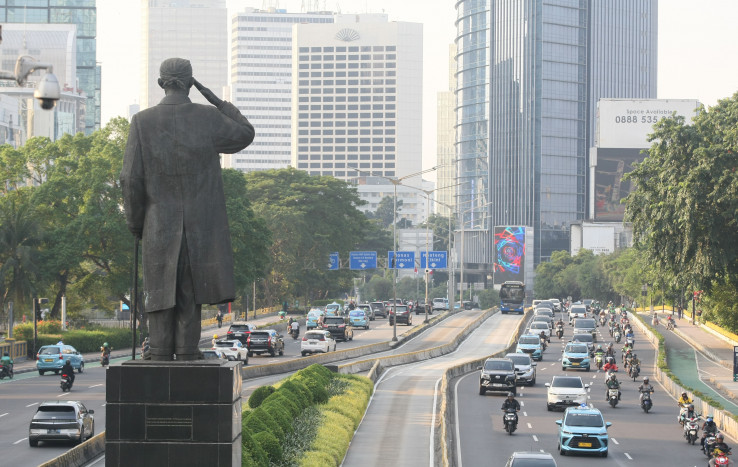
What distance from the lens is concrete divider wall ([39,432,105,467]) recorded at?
2805cm

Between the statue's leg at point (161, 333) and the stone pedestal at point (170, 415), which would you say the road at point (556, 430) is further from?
the stone pedestal at point (170, 415)

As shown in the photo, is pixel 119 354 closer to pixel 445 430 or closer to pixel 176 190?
pixel 445 430

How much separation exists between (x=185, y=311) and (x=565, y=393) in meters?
31.8

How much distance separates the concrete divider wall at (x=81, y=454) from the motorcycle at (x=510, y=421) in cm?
1339

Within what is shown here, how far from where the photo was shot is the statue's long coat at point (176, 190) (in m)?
15.6

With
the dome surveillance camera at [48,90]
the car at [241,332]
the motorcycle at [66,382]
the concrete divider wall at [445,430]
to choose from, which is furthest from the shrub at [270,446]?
the car at [241,332]

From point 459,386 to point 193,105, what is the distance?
4124 cm

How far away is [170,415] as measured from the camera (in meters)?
14.9

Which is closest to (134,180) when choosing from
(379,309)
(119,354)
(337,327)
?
(119,354)

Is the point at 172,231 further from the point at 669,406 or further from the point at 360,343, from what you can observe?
the point at 360,343

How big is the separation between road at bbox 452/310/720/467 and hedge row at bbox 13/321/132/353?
23.2 metres

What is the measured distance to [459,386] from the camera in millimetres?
55531

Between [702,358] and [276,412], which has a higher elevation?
[276,412]

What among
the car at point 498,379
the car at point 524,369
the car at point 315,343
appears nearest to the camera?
the car at point 498,379
